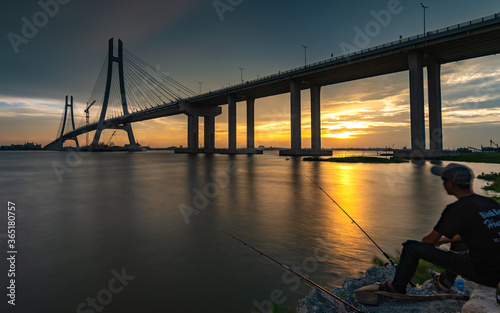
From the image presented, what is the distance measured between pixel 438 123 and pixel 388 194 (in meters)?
50.0

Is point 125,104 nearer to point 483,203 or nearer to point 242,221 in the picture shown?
point 242,221

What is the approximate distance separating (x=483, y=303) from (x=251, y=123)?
84.2 meters

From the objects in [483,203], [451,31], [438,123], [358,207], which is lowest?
[358,207]

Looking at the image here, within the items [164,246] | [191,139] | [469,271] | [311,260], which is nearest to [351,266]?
[311,260]

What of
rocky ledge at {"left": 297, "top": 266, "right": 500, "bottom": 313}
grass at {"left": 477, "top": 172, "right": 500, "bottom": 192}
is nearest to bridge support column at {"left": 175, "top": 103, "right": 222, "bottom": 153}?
grass at {"left": 477, "top": 172, "right": 500, "bottom": 192}

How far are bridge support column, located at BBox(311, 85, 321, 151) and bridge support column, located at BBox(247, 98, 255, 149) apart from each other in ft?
71.1

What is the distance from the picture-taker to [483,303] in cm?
247

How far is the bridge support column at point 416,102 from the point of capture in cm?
4556

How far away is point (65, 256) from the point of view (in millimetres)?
5770

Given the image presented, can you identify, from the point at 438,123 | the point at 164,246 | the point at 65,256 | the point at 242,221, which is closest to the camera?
the point at 65,256

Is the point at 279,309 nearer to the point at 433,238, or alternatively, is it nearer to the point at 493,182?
the point at 433,238

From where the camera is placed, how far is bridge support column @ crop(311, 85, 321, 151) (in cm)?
7119

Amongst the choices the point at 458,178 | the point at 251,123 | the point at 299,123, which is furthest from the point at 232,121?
the point at 458,178

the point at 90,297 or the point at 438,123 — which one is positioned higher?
the point at 438,123
